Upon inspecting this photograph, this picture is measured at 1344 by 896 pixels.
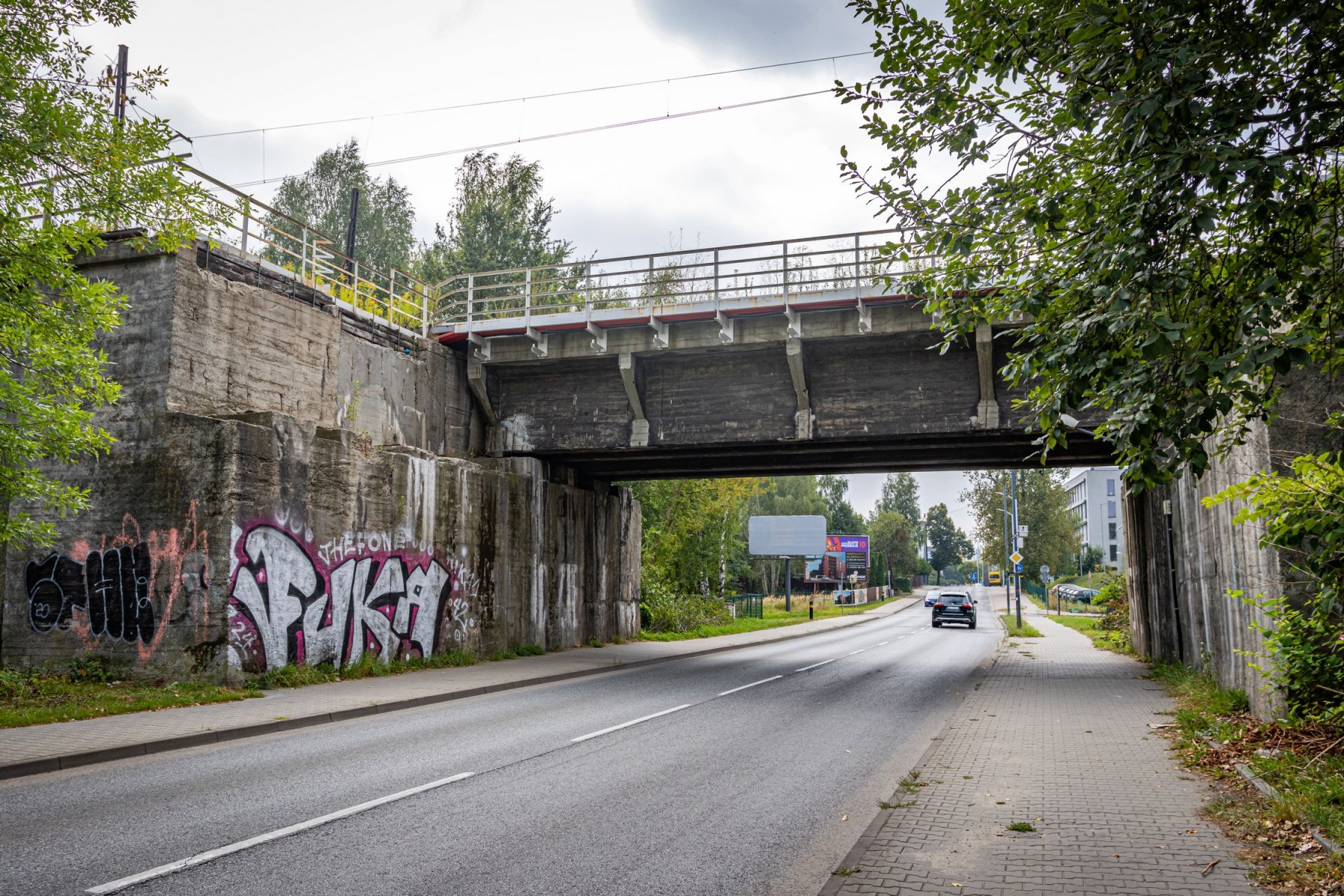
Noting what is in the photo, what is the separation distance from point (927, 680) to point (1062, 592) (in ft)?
186

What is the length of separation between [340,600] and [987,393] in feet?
40.7

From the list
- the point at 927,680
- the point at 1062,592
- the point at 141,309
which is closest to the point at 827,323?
the point at 927,680

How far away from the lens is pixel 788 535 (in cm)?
5666

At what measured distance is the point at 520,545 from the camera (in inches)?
805

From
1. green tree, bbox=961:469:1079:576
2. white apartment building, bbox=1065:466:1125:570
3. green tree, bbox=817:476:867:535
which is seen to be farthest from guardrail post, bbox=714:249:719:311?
white apartment building, bbox=1065:466:1125:570

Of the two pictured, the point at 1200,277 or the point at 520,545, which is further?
the point at 520,545

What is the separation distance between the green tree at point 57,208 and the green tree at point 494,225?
→ 1224 inches

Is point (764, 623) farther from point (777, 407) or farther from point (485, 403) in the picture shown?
point (777, 407)

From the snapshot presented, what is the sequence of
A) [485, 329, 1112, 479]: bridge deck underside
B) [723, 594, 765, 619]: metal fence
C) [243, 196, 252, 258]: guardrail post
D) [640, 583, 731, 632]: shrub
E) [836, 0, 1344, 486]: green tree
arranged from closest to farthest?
[836, 0, 1344, 486]: green tree, [243, 196, 252, 258]: guardrail post, [485, 329, 1112, 479]: bridge deck underside, [640, 583, 731, 632]: shrub, [723, 594, 765, 619]: metal fence

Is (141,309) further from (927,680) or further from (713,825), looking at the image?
(927,680)

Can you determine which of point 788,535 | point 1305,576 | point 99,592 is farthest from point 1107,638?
point 788,535

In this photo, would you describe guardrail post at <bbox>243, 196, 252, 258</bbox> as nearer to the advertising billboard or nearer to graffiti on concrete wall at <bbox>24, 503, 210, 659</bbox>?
graffiti on concrete wall at <bbox>24, 503, 210, 659</bbox>

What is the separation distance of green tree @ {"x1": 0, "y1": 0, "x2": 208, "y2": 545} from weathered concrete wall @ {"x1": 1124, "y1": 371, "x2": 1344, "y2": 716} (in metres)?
11.5

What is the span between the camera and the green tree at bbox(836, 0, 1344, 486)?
4559 millimetres
